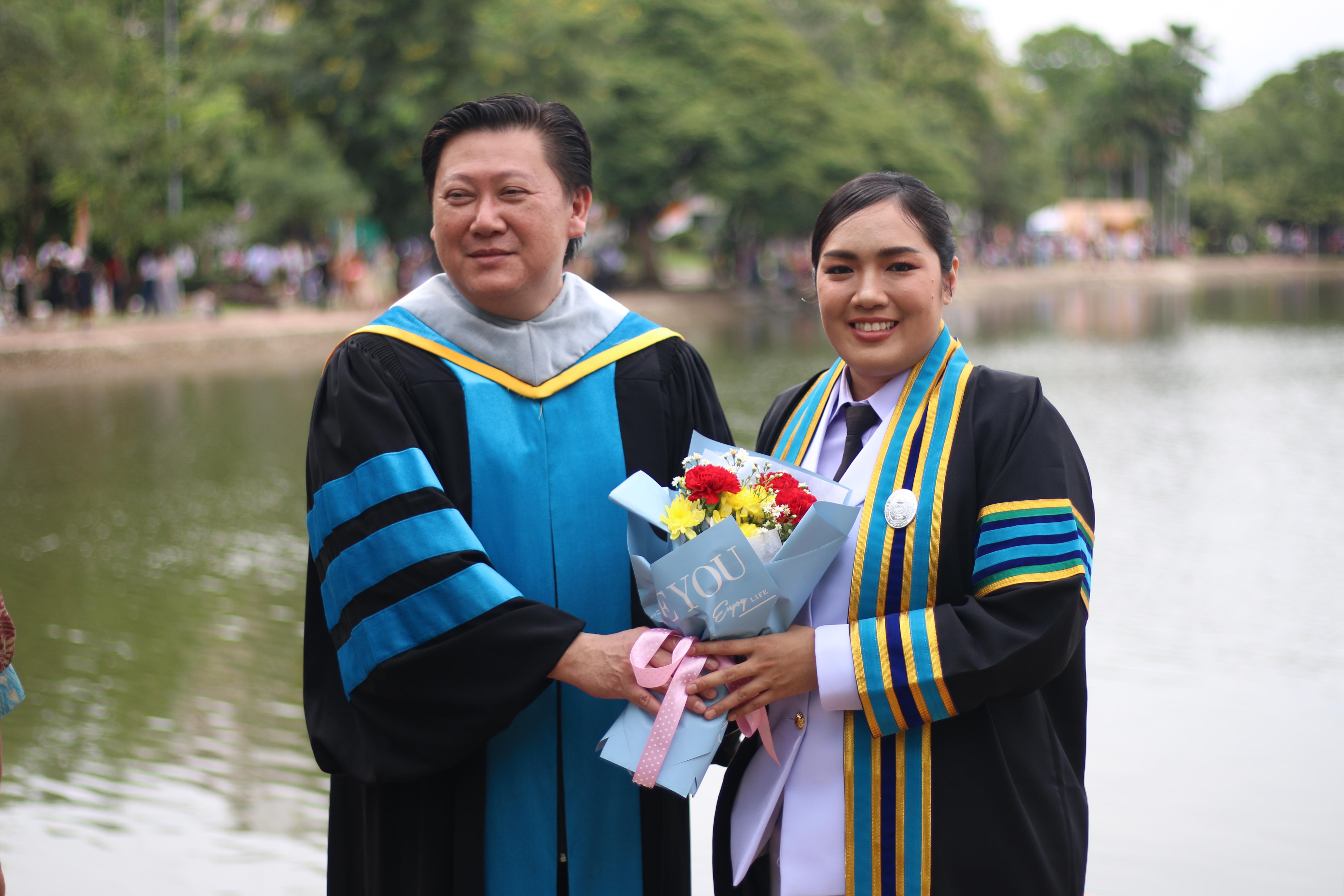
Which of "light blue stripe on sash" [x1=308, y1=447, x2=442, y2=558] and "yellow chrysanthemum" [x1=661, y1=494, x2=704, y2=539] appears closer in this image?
"yellow chrysanthemum" [x1=661, y1=494, x2=704, y2=539]

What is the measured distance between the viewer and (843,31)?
4684cm

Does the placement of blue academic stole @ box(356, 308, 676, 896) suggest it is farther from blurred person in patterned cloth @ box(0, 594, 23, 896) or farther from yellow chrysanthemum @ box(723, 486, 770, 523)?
blurred person in patterned cloth @ box(0, 594, 23, 896)

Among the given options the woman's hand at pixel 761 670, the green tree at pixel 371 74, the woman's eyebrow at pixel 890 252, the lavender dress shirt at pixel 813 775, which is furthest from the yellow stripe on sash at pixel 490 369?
the green tree at pixel 371 74

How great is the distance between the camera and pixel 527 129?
2.30 metres

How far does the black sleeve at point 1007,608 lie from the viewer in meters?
1.99

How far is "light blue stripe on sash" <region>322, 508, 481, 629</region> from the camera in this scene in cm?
217

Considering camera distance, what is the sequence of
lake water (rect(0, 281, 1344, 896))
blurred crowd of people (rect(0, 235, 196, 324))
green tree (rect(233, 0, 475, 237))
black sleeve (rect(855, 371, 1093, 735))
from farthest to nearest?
green tree (rect(233, 0, 475, 237))
blurred crowd of people (rect(0, 235, 196, 324))
lake water (rect(0, 281, 1344, 896))
black sleeve (rect(855, 371, 1093, 735))

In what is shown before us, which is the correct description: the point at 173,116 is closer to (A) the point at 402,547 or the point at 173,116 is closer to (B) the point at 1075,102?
(A) the point at 402,547

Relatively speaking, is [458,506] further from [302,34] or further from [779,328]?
[302,34]

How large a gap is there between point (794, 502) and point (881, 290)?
409 mm

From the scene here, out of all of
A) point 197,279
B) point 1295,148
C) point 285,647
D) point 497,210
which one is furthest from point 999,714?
point 1295,148

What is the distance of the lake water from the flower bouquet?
7.62 feet

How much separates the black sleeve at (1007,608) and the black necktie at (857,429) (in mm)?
242

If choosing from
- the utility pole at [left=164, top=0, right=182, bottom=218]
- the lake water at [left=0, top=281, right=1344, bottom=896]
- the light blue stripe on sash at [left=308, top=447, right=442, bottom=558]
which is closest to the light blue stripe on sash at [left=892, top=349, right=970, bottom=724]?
the light blue stripe on sash at [left=308, top=447, right=442, bottom=558]
